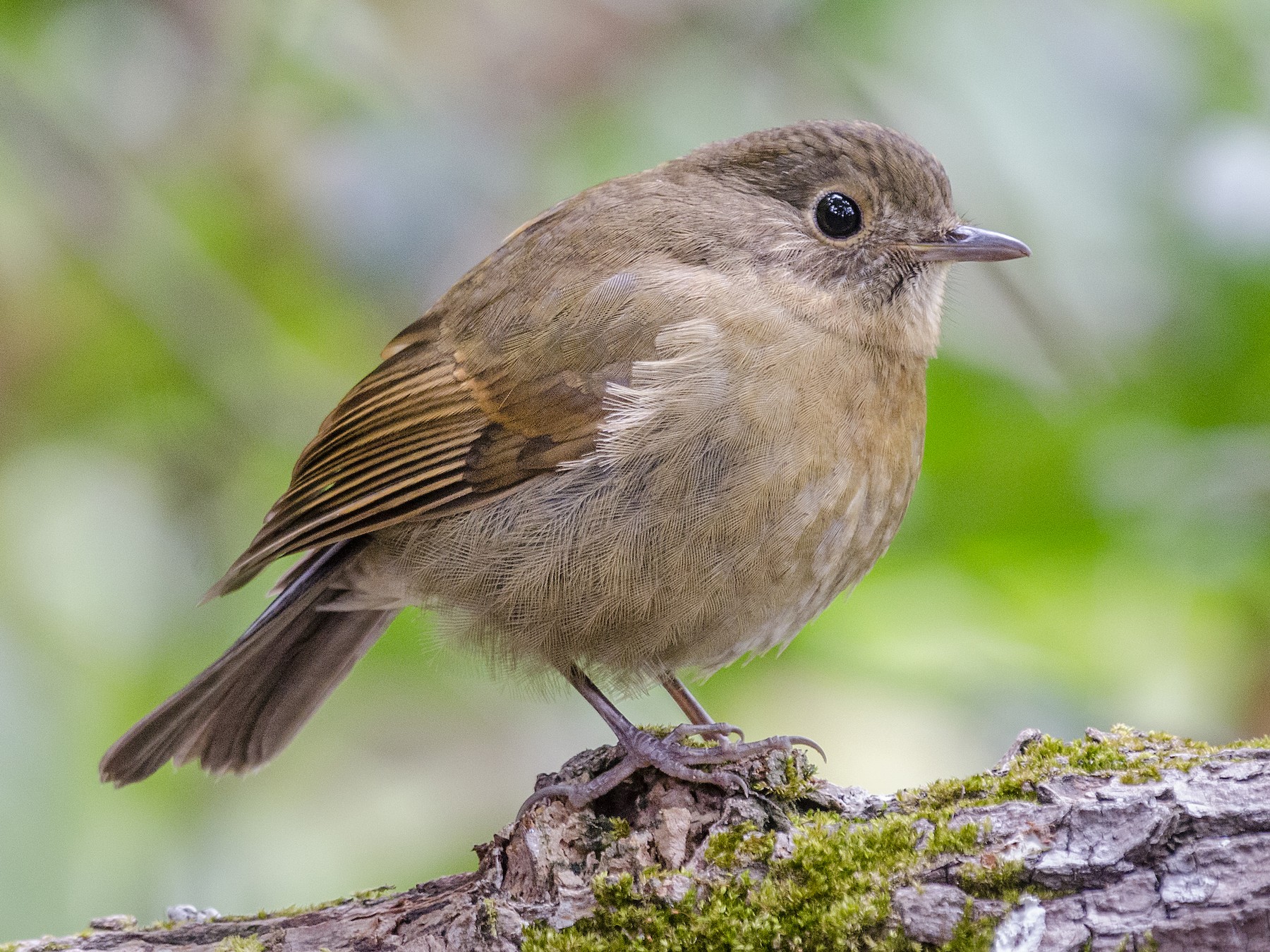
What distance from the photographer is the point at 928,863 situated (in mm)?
2258

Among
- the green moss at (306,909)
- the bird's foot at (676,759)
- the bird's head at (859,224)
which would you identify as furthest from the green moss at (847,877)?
the bird's head at (859,224)

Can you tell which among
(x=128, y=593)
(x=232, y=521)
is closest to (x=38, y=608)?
(x=128, y=593)

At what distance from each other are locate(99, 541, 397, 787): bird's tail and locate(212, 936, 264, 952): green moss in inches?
33.8

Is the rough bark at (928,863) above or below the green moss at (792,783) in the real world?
below

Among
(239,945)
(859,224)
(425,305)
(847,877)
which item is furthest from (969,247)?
(239,945)

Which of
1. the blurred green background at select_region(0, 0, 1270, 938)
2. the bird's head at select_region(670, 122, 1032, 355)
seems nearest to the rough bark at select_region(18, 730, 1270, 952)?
the blurred green background at select_region(0, 0, 1270, 938)

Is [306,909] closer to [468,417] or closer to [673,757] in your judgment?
[673,757]

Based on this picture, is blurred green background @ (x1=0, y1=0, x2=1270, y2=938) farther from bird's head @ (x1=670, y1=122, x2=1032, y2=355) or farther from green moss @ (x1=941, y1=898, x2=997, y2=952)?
green moss @ (x1=941, y1=898, x2=997, y2=952)

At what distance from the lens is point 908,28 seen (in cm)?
330

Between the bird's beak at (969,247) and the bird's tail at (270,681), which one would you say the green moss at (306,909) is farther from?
the bird's beak at (969,247)

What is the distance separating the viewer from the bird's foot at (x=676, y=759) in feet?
8.53

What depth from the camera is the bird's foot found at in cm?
260

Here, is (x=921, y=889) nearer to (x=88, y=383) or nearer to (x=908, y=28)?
(x=908, y=28)

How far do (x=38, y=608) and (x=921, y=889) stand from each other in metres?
2.44
